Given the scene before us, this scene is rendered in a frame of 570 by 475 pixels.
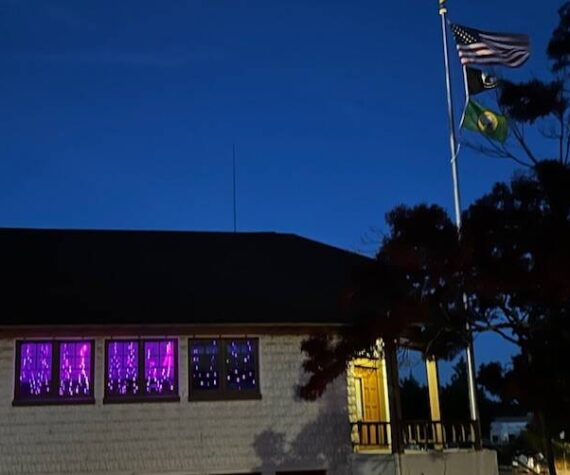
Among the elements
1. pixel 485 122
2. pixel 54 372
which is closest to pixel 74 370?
pixel 54 372

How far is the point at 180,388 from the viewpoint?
19.3 meters

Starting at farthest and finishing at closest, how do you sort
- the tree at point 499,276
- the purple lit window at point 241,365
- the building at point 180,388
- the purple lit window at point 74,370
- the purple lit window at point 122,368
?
the purple lit window at point 241,365
the purple lit window at point 122,368
the purple lit window at point 74,370
the building at point 180,388
the tree at point 499,276

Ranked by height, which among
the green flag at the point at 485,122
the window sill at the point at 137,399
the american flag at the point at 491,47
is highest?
the american flag at the point at 491,47

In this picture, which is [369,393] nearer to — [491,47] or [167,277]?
[167,277]

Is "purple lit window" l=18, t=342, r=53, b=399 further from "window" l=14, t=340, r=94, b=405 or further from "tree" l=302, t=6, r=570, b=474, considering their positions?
"tree" l=302, t=6, r=570, b=474

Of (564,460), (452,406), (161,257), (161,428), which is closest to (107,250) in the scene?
(161,257)

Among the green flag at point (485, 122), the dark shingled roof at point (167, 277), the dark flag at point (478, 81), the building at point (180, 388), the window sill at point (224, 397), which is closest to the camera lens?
the building at point (180, 388)

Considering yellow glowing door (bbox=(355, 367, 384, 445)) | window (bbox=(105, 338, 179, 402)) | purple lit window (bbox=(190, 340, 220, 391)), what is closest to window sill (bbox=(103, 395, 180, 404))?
window (bbox=(105, 338, 179, 402))

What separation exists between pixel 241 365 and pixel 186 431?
184 cm

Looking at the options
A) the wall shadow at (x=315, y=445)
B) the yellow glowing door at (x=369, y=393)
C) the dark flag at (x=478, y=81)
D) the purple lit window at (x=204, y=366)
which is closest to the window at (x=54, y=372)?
the purple lit window at (x=204, y=366)

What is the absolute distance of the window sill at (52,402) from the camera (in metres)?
18.4

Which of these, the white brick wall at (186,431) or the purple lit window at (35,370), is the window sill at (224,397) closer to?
the white brick wall at (186,431)

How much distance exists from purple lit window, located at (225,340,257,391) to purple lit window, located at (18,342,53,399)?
375cm

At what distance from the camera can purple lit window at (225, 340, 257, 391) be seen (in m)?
19.7
